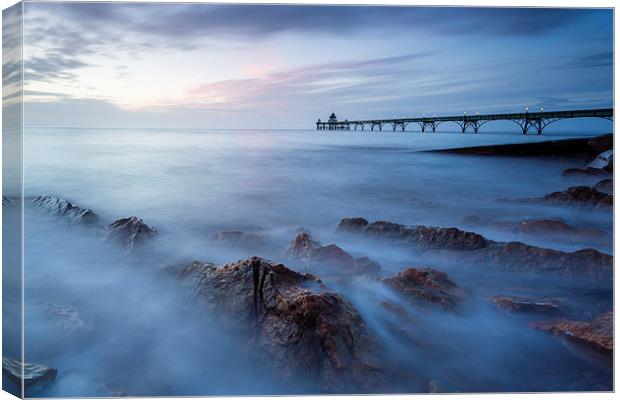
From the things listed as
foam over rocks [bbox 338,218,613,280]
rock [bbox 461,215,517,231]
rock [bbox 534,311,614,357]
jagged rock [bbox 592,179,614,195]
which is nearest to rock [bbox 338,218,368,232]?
foam over rocks [bbox 338,218,613,280]

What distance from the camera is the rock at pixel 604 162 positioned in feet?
11.0

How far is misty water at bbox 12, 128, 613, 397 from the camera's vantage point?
2.92 m

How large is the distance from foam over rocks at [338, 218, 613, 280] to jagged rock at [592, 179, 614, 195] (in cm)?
43

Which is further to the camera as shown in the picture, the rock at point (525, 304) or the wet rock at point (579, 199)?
the wet rock at point (579, 199)

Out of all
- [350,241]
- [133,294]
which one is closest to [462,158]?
[350,241]

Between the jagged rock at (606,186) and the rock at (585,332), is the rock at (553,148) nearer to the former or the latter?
the jagged rock at (606,186)

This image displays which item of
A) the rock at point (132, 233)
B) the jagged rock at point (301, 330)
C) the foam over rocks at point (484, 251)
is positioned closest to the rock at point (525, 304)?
the foam over rocks at point (484, 251)

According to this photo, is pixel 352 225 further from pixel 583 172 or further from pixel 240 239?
pixel 583 172

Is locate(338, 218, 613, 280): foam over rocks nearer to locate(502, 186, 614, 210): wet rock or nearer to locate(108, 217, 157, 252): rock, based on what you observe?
locate(502, 186, 614, 210): wet rock

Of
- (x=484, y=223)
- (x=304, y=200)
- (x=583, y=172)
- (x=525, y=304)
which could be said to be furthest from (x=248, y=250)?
(x=583, y=172)

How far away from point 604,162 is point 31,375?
389 cm

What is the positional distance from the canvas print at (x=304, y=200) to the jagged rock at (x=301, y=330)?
1cm

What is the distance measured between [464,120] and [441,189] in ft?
1.76

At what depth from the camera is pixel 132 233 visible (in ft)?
10.4
